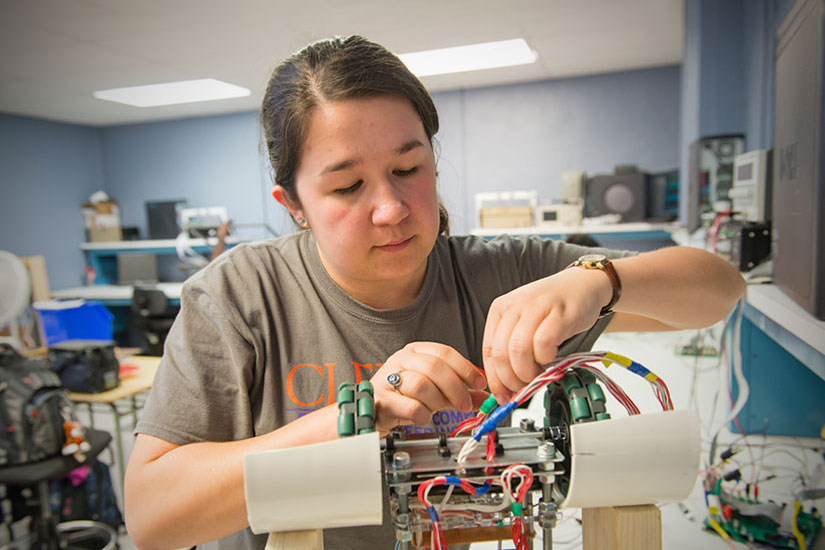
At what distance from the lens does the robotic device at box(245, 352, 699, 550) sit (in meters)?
0.43

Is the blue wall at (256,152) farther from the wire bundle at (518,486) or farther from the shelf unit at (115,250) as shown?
the wire bundle at (518,486)

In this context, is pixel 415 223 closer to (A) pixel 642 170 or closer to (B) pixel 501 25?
(B) pixel 501 25

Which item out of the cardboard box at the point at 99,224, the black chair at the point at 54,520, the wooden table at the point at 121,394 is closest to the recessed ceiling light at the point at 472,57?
the wooden table at the point at 121,394

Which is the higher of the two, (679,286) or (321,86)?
(321,86)

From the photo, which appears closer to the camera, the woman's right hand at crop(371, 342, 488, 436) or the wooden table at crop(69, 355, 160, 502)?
the woman's right hand at crop(371, 342, 488, 436)

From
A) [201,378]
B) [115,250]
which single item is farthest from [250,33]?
[115,250]

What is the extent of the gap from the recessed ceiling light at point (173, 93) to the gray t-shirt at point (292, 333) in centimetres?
459

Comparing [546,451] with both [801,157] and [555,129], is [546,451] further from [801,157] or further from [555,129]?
[555,129]

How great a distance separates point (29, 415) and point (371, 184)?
188 centimetres

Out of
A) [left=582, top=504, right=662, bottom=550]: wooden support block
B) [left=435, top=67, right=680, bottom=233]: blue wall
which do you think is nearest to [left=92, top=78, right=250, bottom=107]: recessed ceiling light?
[left=435, top=67, right=680, bottom=233]: blue wall

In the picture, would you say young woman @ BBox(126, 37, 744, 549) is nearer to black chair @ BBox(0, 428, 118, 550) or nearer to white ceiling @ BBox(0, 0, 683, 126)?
black chair @ BBox(0, 428, 118, 550)

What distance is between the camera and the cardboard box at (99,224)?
6547 millimetres

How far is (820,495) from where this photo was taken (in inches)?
50.5

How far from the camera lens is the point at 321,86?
745 millimetres
